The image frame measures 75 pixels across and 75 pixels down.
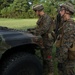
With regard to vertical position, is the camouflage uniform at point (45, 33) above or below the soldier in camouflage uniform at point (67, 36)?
below

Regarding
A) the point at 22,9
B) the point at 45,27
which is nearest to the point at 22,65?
the point at 45,27

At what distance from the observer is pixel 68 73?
4.39 metres

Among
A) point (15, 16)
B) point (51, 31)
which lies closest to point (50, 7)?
point (15, 16)

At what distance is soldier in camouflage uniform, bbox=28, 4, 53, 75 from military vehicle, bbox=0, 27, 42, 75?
1.06 metres

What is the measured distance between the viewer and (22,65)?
13.4 feet

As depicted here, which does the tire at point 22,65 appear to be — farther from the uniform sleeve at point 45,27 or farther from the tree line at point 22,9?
the tree line at point 22,9

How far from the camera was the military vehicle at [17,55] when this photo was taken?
3844mm

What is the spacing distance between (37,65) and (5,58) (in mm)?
510

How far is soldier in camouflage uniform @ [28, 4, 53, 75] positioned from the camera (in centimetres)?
540

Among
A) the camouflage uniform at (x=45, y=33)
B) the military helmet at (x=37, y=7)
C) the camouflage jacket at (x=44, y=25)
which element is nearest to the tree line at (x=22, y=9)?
the camouflage uniform at (x=45, y=33)

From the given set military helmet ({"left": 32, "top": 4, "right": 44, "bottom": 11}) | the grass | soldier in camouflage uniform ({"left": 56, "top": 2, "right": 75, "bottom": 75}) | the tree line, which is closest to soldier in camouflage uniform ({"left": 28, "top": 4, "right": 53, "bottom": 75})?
military helmet ({"left": 32, "top": 4, "right": 44, "bottom": 11})

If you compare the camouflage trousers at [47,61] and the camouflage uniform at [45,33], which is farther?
the camouflage trousers at [47,61]

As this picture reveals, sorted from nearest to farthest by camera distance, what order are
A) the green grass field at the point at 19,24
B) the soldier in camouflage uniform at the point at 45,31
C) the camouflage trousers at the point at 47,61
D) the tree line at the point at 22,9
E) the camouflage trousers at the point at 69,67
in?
1. the camouflage trousers at the point at 69,67
2. the soldier in camouflage uniform at the point at 45,31
3. the camouflage trousers at the point at 47,61
4. the green grass field at the point at 19,24
5. the tree line at the point at 22,9

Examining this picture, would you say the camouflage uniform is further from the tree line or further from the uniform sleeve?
the tree line
